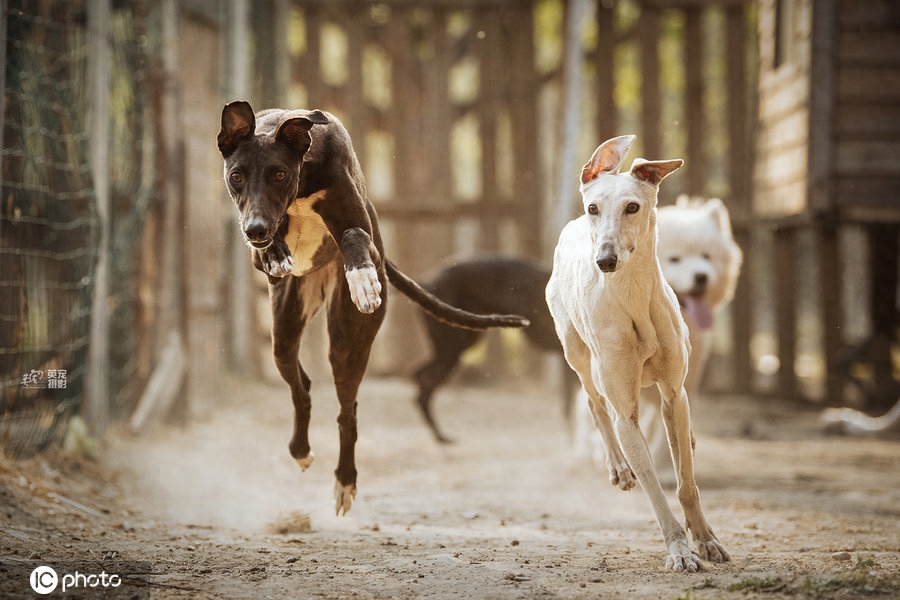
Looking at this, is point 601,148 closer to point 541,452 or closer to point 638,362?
point 638,362

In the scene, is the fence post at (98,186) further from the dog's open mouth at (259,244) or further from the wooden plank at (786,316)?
the wooden plank at (786,316)

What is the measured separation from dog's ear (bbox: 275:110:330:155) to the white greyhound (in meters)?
1.03

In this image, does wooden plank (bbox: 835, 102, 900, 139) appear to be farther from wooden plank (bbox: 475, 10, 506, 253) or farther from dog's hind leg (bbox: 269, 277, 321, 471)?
dog's hind leg (bbox: 269, 277, 321, 471)

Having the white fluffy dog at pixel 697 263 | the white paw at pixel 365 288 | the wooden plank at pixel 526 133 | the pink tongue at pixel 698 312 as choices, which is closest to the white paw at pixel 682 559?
the white paw at pixel 365 288

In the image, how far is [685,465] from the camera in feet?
12.7

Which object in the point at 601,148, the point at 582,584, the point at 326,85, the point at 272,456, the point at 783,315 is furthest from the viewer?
the point at 326,85

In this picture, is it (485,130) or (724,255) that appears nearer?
(724,255)

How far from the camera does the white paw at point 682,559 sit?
361 cm

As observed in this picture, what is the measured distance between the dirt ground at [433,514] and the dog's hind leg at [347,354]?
14.4 inches

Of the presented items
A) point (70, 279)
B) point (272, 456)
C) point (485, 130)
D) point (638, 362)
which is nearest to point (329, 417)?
point (272, 456)

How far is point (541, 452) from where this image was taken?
795 cm

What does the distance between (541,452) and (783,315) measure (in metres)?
3.91

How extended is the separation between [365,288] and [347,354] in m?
0.72

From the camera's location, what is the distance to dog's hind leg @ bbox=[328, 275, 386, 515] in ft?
12.8
